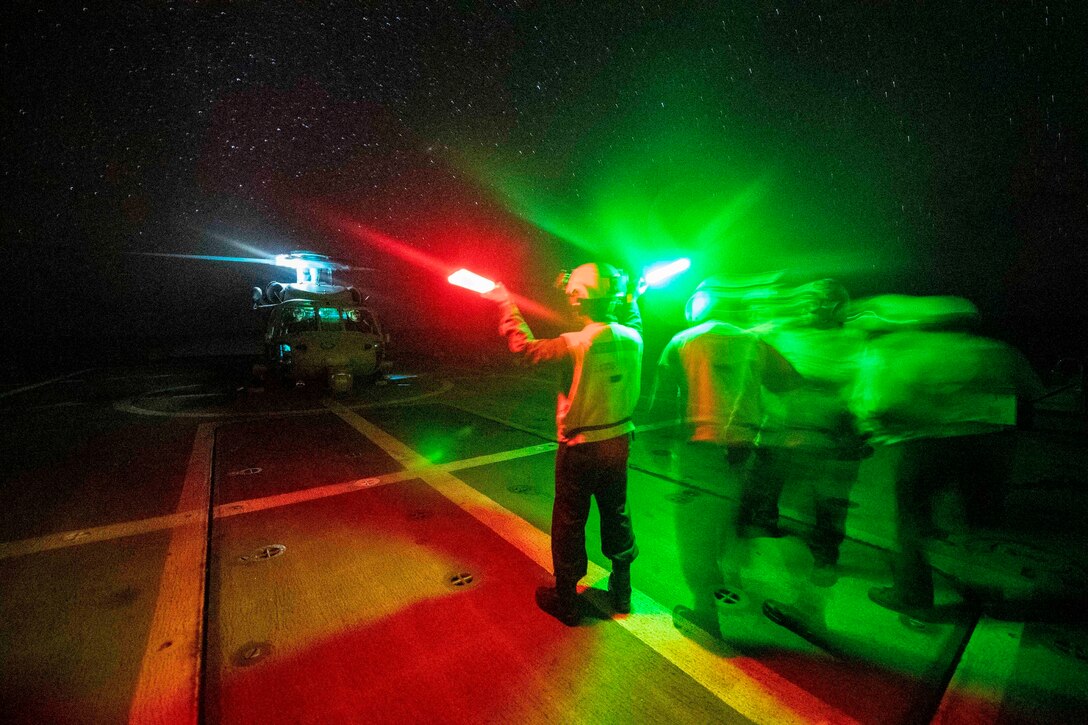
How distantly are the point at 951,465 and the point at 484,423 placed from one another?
19.5 ft

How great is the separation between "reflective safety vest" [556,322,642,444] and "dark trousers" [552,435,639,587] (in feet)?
0.27

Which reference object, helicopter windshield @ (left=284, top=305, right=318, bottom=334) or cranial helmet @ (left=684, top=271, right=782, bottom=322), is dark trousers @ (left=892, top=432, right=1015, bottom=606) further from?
helicopter windshield @ (left=284, top=305, right=318, bottom=334)

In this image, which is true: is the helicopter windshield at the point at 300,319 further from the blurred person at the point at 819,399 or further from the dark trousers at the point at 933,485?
the dark trousers at the point at 933,485

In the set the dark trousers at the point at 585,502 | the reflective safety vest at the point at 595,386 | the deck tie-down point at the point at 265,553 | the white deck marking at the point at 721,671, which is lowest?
the deck tie-down point at the point at 265,553

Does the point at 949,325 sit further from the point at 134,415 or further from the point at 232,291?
the point at 232,291

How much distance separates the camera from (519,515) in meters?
3.88

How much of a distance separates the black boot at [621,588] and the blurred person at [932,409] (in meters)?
1.59

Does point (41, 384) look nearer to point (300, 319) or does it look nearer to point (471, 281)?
point (300, 319)

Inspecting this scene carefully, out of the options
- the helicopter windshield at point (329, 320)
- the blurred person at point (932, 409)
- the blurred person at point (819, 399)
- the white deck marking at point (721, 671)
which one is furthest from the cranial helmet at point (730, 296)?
the helicopter windshield at point (329, 320)

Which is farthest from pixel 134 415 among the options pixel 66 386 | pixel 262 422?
pixel 66 386

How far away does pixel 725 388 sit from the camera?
286 cm

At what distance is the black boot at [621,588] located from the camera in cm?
254

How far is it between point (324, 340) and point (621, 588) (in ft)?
29.0

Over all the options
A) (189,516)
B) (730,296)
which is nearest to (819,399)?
(730,296)
